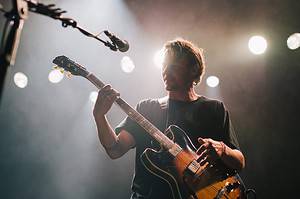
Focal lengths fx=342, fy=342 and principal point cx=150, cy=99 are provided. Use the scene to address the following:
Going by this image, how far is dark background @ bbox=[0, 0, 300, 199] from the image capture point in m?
4.61

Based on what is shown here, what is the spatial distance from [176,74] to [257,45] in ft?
8.66

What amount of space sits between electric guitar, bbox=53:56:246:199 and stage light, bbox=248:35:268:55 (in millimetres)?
2994

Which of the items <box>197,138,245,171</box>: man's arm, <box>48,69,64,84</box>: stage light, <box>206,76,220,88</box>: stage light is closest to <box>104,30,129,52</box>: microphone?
<box>197,138,245,171</box>: man's arm

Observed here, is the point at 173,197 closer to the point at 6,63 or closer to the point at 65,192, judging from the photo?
the point at 6,63

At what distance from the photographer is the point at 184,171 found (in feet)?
7.38

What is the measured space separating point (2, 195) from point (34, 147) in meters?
0.72

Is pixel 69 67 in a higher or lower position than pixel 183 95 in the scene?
higher

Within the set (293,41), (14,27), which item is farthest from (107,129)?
(293,41)

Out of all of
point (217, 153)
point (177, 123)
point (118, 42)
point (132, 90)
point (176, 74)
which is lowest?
point (217, 153)

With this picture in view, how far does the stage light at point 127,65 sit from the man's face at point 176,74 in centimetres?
229

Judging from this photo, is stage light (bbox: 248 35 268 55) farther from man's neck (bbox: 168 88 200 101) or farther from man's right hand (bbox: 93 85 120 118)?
man's right hand (bbox: 93 85 120 118)

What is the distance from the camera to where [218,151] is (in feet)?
7.49

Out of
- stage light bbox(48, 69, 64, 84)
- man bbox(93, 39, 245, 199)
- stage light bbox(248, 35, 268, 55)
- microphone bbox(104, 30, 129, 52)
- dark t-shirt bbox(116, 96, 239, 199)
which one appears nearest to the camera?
microphone bbox(104, 30, 129, 52)

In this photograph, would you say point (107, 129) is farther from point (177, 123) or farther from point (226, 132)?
point (226, 132)
